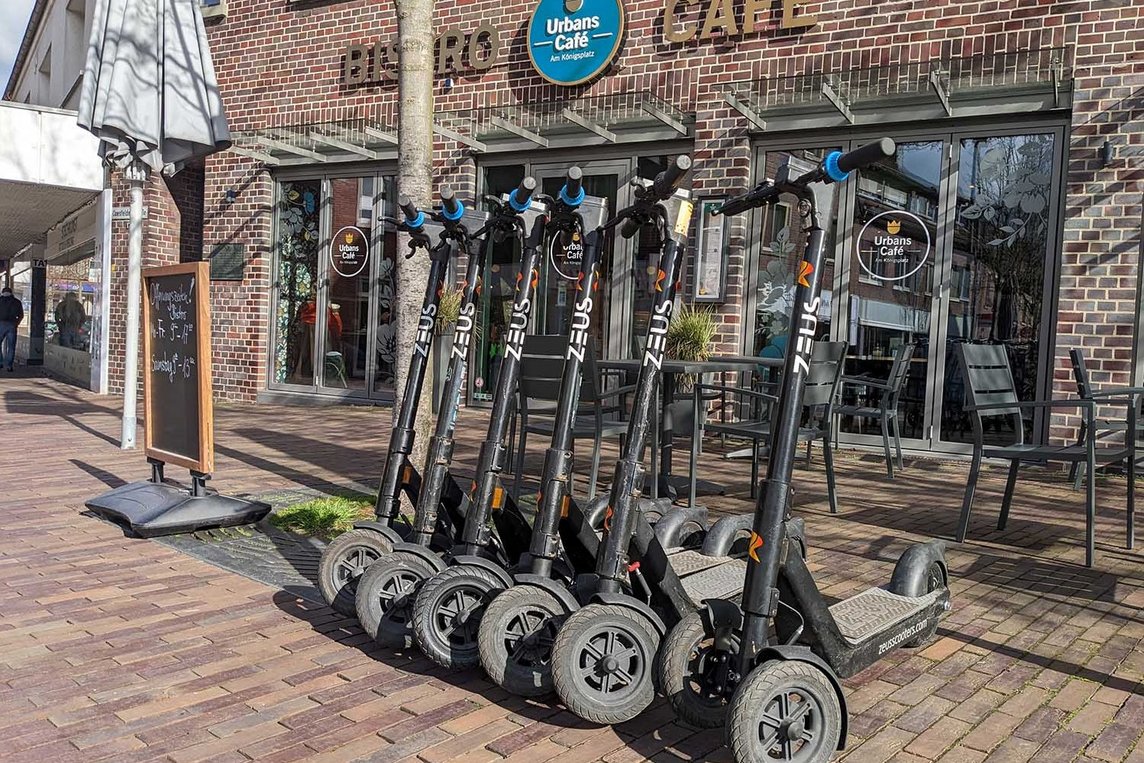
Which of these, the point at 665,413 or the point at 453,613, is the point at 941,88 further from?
the point at 453,613

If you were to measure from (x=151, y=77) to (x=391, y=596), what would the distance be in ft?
16.7

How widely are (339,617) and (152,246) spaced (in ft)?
36.9

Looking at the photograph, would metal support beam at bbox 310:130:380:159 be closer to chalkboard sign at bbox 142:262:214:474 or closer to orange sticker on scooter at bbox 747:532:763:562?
chalkboard sign at bbox 142:262:214:474

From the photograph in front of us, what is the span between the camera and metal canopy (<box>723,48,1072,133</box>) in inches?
310

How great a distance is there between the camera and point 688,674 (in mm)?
2551

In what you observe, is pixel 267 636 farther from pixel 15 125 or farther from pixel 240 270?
pixel 15 125

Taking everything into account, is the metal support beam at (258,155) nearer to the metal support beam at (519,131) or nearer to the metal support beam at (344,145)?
the metal support beam at (344,145)

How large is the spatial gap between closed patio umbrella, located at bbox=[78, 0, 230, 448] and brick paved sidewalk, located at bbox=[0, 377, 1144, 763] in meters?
2.77

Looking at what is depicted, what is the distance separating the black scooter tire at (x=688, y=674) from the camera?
250 centimetres

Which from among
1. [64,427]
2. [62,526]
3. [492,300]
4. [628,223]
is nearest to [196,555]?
[62,526]

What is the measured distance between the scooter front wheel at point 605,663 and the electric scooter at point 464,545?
0.43m

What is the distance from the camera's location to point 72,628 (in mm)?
3367

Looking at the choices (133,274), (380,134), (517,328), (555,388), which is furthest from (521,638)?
(380,134)

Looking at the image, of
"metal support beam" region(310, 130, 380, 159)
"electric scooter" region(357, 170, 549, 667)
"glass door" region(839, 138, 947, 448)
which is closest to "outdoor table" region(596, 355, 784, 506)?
"electric scooter" region(357, 170, 549, 667)
